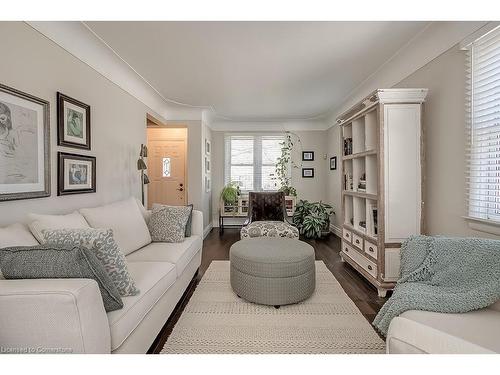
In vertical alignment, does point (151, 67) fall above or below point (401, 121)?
above

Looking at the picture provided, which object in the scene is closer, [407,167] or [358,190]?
[407,167]

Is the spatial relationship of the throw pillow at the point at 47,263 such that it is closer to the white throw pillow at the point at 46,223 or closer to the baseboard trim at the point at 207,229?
the white throw pillow at the point at 46,223

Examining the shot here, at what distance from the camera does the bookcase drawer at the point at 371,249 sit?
8.77ft

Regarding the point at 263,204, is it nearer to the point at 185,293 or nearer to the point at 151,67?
the point at 185,293

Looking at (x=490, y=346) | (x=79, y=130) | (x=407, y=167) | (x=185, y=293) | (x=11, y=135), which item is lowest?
(x=185, y=293)

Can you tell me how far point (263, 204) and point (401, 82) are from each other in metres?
2.80

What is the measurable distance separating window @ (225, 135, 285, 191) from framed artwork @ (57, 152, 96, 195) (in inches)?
151

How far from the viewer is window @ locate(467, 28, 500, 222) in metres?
1.86

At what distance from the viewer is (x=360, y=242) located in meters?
3.05

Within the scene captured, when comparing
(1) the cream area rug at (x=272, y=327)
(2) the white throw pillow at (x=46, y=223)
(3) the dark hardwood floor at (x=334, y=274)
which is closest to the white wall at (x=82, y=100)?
(2) the white throw pillow at (x=46, y=223)

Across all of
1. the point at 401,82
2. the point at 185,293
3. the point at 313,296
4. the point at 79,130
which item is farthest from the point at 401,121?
the point at 79,130

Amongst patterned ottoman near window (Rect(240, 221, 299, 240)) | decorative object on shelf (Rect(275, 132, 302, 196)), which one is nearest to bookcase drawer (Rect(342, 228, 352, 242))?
patterned ottoman near window (Rect(240, 221, 299, 240))

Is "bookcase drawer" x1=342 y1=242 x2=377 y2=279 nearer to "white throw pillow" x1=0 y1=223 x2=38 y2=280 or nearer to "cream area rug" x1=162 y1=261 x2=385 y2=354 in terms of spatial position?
"cream area rug" x1=162 y1=261 x2=385 y2=354

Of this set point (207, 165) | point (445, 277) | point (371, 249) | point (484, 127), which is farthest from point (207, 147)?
point (445, 277)
